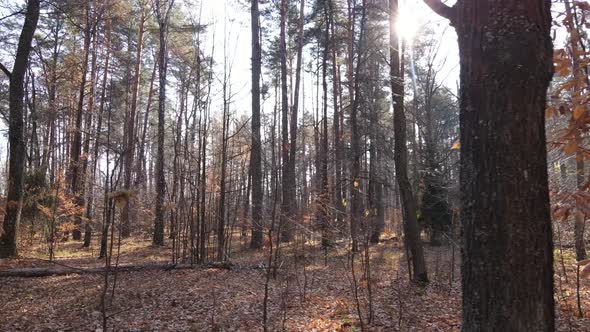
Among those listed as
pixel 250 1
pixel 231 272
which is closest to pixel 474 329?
pixel 231 272

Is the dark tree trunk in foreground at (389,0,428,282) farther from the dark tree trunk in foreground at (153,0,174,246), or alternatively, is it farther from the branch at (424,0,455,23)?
the dark tree trunk in foreground at (153,0,174,246)

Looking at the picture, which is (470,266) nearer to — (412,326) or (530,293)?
(530,293)

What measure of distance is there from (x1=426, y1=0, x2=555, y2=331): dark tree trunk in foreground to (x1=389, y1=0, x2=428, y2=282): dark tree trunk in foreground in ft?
19.8

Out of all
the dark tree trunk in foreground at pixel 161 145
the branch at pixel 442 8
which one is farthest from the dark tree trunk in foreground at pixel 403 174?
the dark tree trunk in foreground at pixel 161 145

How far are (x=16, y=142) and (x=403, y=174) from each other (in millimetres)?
8996

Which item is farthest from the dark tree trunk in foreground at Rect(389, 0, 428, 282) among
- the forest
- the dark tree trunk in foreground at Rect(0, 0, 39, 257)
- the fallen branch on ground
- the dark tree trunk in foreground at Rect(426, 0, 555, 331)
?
the dark tree trunk in foreground at Rect(0, 0, 39, 257)

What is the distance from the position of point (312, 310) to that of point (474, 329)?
16.3ft

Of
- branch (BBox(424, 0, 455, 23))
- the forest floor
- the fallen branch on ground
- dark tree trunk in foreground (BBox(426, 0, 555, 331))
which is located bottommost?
the forest floor

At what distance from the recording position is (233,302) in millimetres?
6512

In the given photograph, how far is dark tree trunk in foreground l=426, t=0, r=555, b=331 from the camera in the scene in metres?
1.39

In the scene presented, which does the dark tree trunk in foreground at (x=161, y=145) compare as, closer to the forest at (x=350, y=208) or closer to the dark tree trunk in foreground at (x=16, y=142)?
the forest at (x=350, y=208)

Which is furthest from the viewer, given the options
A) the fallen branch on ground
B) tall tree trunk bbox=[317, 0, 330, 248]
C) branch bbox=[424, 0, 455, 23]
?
tall tree trunk bbox=[317, 0, 330, 248]

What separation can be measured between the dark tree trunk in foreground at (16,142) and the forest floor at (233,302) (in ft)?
2.72

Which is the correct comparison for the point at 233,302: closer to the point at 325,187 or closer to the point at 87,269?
the point at 87,269
